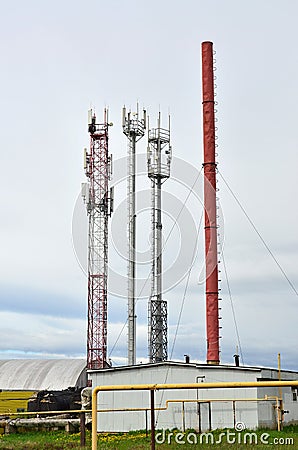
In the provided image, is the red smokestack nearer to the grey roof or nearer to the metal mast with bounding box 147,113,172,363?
the metal mast with bounding box 147,113,172,363

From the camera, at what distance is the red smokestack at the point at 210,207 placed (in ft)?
110

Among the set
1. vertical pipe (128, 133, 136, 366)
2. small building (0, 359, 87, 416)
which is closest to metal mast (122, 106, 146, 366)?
vertical pipe (128, 133, 136, 366)

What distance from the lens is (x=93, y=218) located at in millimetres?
45875

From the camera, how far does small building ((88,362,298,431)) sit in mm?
26203

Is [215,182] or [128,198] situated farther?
[128,198]

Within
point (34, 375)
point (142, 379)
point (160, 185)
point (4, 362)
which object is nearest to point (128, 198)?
point (160, 185)

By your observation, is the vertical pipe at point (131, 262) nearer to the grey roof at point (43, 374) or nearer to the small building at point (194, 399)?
the small building at point (194, 399)

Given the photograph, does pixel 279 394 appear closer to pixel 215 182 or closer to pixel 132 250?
pixel 215 182

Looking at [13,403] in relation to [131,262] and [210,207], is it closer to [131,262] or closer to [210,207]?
[131,262]

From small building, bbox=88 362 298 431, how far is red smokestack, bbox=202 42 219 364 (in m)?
4.80

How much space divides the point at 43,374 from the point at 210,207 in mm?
26521

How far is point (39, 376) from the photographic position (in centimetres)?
5488

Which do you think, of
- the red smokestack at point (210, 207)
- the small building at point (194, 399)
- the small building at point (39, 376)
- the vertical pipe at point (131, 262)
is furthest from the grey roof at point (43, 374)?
the small building at point (194, 399)

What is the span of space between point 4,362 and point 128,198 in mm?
24068
